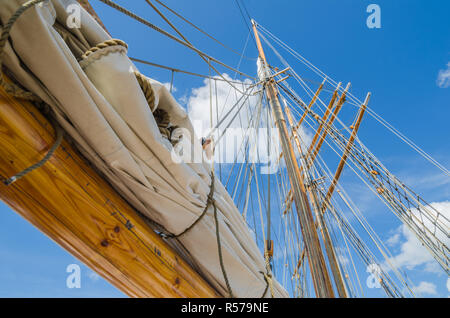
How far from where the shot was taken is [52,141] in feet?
2.48

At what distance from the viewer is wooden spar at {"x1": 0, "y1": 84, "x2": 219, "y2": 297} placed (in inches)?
27.0

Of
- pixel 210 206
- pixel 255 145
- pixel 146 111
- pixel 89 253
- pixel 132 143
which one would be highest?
pixel 255 145

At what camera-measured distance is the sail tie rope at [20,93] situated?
61cm

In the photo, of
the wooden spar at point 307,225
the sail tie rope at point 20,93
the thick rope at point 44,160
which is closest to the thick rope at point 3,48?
the sail tie rope at point 20,93

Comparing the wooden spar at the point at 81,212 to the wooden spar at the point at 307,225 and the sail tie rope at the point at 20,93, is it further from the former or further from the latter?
the wooden spar at the point at 307,225

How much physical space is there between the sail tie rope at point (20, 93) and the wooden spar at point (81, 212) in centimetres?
2

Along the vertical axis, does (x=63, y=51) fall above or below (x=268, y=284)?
above

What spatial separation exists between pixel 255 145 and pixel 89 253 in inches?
164

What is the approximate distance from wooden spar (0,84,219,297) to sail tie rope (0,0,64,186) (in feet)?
0.06

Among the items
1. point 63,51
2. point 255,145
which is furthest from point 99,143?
point 255,145

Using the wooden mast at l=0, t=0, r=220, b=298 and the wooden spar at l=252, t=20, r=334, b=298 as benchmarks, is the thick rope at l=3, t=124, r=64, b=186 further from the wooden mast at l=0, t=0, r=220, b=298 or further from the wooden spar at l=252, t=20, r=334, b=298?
the wooden spar at l=252, t=20, r=334, b=298

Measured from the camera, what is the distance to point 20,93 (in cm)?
68

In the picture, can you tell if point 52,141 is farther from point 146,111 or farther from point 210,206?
point 210,206

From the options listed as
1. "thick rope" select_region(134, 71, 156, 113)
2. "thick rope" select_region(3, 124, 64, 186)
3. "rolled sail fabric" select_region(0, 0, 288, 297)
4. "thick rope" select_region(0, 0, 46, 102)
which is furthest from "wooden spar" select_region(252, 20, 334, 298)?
"thick rope" select_region(0, 0, 46, 102)
